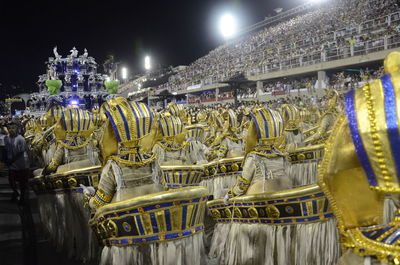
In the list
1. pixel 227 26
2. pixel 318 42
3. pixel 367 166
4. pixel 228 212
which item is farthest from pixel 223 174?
pixel 227 26

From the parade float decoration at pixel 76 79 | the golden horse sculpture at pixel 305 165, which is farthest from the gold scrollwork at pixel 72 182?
the parade float decoration at pixel 76 79

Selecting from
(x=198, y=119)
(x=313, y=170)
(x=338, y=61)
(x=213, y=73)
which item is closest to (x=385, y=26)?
(x=338, y=61)

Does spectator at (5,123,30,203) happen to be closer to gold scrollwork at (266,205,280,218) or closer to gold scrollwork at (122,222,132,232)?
gold scrollwork at (122,222,132,232)

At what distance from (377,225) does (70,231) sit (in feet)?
17.3

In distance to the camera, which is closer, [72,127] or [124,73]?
[72,127]

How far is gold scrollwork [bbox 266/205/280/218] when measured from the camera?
4.03 m

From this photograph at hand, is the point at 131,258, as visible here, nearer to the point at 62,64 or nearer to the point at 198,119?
the point at 198,119

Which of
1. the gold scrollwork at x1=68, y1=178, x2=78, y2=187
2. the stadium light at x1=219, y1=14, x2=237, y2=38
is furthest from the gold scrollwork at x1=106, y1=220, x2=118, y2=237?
the stadium light at x1=219, y1=14, x2=237, y2=38

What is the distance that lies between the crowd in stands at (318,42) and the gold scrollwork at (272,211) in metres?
19.3

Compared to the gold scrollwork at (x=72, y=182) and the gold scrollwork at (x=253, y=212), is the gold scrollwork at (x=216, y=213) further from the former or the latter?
the gold scrollwork at (x=72, y=182)

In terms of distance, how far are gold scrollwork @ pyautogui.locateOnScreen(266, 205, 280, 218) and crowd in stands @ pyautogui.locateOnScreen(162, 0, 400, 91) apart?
19.3 metres

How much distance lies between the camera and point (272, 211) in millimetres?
4055

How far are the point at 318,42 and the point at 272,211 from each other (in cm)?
2950

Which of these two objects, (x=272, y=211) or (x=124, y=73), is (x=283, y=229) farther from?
(x=124, y=73)
